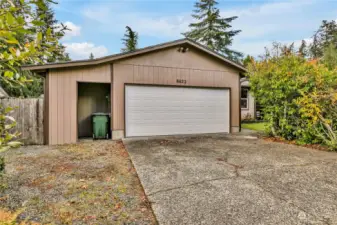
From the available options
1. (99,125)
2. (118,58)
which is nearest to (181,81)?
(118,58)

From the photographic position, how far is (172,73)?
8.68 metres

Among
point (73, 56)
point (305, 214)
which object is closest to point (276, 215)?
point (305, 214)

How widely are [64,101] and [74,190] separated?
15.7 ft

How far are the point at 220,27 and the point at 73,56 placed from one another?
19485mm

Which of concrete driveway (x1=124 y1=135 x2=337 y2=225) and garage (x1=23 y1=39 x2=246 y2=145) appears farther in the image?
garage (x1=23 y1=39 x2=246 y2=145)

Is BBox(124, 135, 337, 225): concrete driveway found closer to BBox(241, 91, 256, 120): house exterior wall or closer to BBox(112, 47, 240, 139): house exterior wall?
BBox(112, 47, 240, 139): house exterior wall

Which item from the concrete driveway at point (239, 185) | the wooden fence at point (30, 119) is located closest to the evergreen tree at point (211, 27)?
the wooden fence at point (30, 119)

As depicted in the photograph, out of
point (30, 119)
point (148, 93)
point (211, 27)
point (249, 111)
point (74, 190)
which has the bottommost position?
point (74, 190)

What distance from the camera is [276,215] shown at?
100 inches

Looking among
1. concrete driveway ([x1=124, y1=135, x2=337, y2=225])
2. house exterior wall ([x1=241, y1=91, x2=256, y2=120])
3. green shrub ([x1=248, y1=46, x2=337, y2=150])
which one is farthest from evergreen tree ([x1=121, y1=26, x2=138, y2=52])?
concrete driveway ([x1=124, y1=135, x2=337, y2=225])

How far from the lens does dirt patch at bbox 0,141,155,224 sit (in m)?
2.60

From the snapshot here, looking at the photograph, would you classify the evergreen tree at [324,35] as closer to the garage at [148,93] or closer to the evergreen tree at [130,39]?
the evergreen tree at [130,39]

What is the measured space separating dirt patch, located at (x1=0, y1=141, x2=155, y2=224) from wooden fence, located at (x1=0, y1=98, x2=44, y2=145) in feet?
5.37

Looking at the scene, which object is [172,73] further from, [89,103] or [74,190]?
[74,190]
